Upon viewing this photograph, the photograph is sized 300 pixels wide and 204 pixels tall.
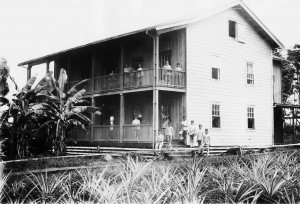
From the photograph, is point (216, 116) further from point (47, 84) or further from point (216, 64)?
point (47, 84)

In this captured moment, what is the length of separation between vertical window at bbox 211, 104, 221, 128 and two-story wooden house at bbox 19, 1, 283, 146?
0.18ft

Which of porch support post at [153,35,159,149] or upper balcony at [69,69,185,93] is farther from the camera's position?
upper balcony at [69,69,185,93]

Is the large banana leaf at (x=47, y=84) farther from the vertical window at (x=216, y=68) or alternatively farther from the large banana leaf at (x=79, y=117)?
the vertical window at (x=216, y=68)

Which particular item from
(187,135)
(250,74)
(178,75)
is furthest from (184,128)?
(250,74)

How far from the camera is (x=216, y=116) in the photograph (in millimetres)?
21562

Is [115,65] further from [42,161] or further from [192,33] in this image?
[42,161]

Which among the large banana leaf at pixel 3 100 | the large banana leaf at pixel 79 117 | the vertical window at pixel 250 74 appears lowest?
the large banana leaf at pixel 79 117

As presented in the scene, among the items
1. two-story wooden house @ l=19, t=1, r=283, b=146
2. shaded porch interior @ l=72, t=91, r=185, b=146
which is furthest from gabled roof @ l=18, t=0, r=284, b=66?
shaded porch interior @ l=72, t=91, r=185, b=146

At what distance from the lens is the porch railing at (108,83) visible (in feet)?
69.5

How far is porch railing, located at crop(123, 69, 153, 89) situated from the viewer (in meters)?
19.0

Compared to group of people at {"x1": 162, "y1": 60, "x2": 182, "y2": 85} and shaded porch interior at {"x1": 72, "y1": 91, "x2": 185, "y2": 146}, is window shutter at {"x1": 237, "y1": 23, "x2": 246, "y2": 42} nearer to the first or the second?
group of people at {"x1": 162, "y1": 60, "x2": 182, "y2": 85}

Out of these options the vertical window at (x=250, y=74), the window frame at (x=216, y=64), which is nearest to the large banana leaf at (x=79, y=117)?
the window frame at (x=216, y=64)

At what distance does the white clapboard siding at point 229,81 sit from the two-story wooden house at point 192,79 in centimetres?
5

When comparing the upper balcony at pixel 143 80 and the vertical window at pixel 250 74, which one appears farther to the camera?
the vertical window at pixel 250 74
